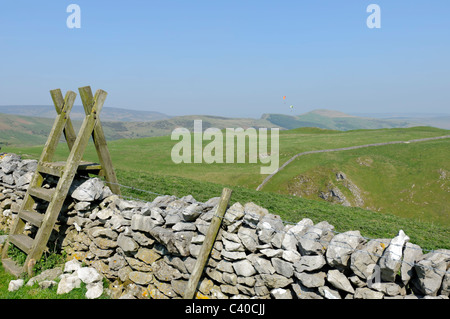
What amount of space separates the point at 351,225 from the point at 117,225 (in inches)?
A: 418

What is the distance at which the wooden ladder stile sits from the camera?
862 centimetres

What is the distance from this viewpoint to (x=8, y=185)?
12.1 m

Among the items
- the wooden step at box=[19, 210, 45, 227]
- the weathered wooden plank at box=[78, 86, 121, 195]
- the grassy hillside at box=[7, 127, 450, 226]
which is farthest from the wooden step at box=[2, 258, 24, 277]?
the grassy hillside at box=[7, 127, 450, 226]

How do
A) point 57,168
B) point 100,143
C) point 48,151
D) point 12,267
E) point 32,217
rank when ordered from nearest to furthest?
point 12,267 < point 32,217 < point 57,168 < point 100,143 < point 48,151

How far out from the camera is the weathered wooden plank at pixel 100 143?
9094mm

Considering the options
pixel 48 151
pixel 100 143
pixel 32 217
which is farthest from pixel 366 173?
pixel 32 217

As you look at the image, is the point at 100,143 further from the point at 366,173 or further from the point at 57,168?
the point at 366,173

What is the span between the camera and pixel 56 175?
30.6 ft

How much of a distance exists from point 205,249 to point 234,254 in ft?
2.36

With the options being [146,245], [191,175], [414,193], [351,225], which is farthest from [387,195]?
[146,245]

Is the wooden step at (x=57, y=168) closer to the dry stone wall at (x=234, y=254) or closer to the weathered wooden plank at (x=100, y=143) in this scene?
the weathered wooden plank at (x=100, y=143)

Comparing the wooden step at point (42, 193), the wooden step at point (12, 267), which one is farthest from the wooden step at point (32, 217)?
the wooden step at point (12, 267)
